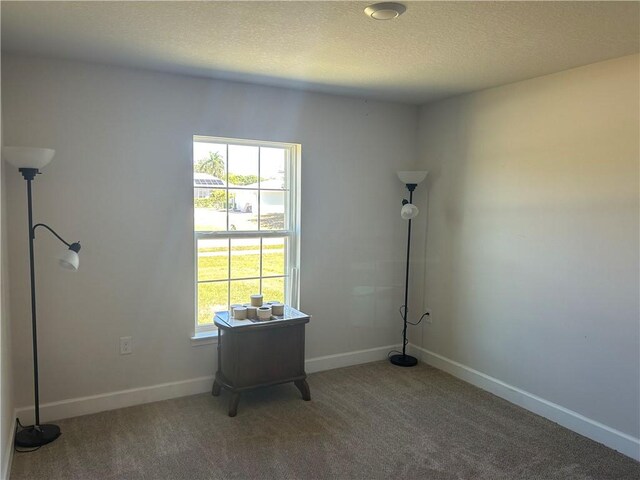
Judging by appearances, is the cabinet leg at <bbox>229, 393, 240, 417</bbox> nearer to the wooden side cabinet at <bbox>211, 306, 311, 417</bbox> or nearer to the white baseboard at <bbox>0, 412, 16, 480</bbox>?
the wooden side cabinet at <bbox>211, 306, 311, 417</bbox>

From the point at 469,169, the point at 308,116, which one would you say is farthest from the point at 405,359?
the point at 308,116

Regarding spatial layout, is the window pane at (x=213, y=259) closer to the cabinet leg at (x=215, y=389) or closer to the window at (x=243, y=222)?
the window at (x=243, y=222)

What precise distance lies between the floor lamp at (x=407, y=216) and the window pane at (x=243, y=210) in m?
1.22

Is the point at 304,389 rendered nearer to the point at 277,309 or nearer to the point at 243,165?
the point at 277,309

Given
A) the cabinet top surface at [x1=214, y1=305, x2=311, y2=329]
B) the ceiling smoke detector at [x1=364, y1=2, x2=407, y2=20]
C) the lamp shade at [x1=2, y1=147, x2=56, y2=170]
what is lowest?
the cabinet top surface at [x1=214, y1=305, x2=311, y2=329]

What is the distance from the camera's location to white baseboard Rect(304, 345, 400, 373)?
3.85m

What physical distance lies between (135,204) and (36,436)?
1500mm

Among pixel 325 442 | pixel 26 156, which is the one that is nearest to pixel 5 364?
pixel 26 156

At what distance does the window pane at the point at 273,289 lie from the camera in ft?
12.2

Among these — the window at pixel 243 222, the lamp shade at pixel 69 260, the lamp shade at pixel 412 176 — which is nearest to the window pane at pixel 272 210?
the window at pixel 243 222

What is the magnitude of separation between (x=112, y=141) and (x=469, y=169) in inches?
103

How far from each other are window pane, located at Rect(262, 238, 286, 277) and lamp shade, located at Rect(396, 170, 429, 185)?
1107 mm

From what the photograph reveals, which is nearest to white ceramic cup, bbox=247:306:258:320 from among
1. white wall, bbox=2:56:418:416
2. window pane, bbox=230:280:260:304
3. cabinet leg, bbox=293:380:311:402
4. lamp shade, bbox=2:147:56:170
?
window pane, bbox=230:280:260:304

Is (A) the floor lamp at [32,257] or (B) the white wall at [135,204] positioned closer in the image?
(A) the floor lamp at [32,257]
